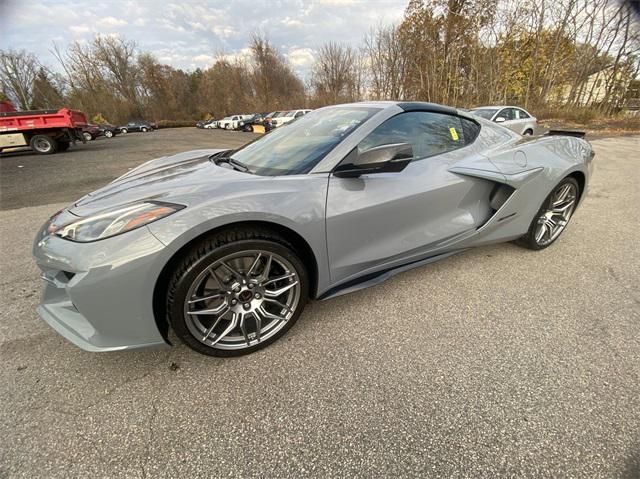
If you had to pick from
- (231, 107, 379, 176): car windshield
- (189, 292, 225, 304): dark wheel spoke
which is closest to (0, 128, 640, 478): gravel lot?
(189, 292, 225, 304): dark wheel spoke

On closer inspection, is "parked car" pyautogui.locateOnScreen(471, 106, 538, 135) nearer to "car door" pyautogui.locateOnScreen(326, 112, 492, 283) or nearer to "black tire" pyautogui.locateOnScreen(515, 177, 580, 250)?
"black tire" pyautogui.locateOnScreen(515, 177, 580, 250)

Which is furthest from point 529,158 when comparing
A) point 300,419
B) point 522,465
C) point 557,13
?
point 557,13

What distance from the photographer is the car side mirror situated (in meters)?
1.70

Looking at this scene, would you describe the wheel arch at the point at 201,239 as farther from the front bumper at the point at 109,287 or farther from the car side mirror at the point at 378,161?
the car side mirror at the point at 378,161

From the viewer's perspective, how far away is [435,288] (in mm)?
2377

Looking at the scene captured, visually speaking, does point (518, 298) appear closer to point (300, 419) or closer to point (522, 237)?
point (522, 237)

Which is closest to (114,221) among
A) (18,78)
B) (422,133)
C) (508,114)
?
(422,133)

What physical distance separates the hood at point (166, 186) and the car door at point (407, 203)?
638 millimetres

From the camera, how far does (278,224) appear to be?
1683 mm

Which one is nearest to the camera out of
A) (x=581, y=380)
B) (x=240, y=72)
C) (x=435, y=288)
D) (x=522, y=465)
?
(x=522, y=465)

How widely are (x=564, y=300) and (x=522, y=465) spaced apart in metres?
1.48

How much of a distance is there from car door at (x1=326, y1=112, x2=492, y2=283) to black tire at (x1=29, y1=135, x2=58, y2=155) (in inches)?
591

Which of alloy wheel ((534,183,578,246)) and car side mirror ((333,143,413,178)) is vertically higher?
car side mirror ((333,143,413,178))

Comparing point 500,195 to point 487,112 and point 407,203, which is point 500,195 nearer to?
point 407,203
